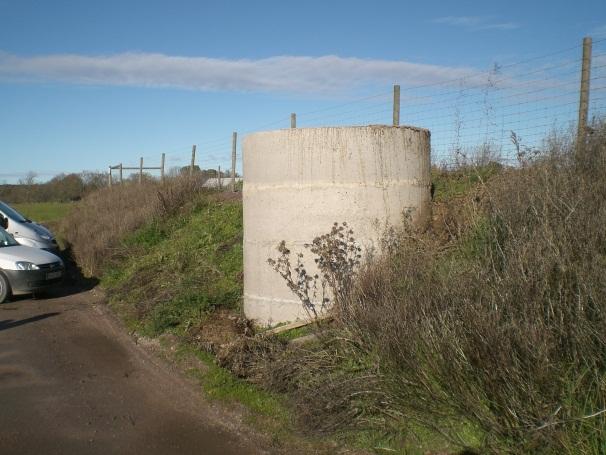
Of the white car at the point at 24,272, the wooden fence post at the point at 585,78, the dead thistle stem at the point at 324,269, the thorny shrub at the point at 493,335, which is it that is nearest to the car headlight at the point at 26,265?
the white car at the point at 24,272

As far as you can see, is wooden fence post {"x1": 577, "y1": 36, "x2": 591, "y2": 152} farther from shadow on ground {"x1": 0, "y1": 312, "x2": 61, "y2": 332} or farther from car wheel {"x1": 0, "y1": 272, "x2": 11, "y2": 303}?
car wheel {"x1": 0, "y1": 272, "x2": 11, "y2": 303}

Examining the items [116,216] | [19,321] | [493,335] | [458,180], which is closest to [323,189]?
[458,180]

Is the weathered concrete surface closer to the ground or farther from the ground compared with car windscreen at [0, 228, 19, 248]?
closer to the ground

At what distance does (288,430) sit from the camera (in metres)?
4.99

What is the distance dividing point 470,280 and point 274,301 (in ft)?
11.6

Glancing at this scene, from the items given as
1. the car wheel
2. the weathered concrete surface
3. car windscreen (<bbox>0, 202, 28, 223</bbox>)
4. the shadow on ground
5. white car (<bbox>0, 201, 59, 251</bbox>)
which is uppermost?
car windscreen (<bbox>0, 202, 28, 223</bbox>)

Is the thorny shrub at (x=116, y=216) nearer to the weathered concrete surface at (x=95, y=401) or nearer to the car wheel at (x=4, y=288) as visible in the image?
the car wheel at (x=4, y=288)

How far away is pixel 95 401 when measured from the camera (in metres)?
5.89

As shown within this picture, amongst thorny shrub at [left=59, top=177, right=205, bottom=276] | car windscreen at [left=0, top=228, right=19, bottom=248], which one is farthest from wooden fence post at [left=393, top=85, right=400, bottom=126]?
car windscreen at [left=0, top=228, right=19, bottom=248]

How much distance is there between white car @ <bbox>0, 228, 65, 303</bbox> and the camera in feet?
36.2

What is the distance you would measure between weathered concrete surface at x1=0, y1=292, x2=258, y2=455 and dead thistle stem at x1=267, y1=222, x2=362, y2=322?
5.67ft

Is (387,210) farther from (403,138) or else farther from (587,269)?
(587,269)

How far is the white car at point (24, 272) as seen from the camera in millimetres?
11039

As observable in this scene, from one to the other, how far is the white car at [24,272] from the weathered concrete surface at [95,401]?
2.21 meters
